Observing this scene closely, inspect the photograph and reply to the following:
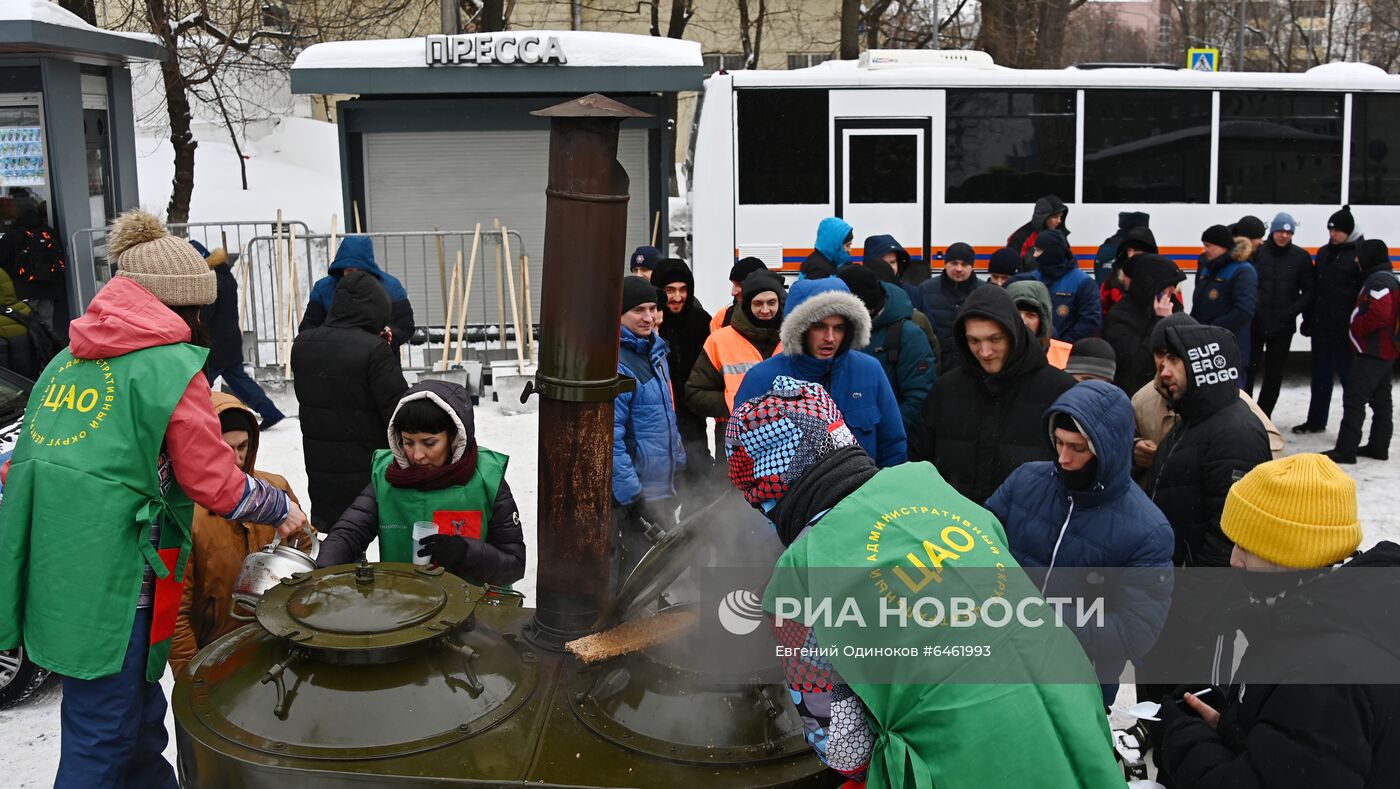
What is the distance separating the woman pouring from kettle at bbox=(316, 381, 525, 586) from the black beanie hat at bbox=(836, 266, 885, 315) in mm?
2559

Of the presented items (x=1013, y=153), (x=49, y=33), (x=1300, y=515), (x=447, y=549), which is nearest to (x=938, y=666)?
(x=1300, y=515)

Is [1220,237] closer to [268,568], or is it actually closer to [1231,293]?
[1231,293]

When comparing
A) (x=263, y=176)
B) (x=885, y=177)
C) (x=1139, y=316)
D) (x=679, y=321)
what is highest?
(x=263, y=176)

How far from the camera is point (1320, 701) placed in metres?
2.30

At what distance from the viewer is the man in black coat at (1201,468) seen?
4188 mm

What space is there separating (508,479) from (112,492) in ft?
18.1

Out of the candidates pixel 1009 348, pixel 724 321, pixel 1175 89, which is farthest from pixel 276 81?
pixel 1009 348

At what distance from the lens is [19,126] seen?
11.8 m

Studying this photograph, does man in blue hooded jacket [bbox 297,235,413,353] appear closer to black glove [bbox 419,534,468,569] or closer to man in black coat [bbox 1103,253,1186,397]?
black glove [bbox 419,534,468,569]

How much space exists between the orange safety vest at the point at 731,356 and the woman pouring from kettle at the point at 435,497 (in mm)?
1912

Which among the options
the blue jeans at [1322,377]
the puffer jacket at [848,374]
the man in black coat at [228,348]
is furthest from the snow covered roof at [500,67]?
the puffer jacket at [848,374]

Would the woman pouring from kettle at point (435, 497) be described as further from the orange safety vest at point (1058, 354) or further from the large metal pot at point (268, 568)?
the orange safety vest at point (1058, 354)

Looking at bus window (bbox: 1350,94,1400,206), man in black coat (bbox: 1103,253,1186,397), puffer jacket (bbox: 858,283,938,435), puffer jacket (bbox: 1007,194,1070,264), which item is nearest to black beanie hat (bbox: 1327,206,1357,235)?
puffer jacket (bbox: 1007,194,1070,264)

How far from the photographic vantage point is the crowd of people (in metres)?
2.30
